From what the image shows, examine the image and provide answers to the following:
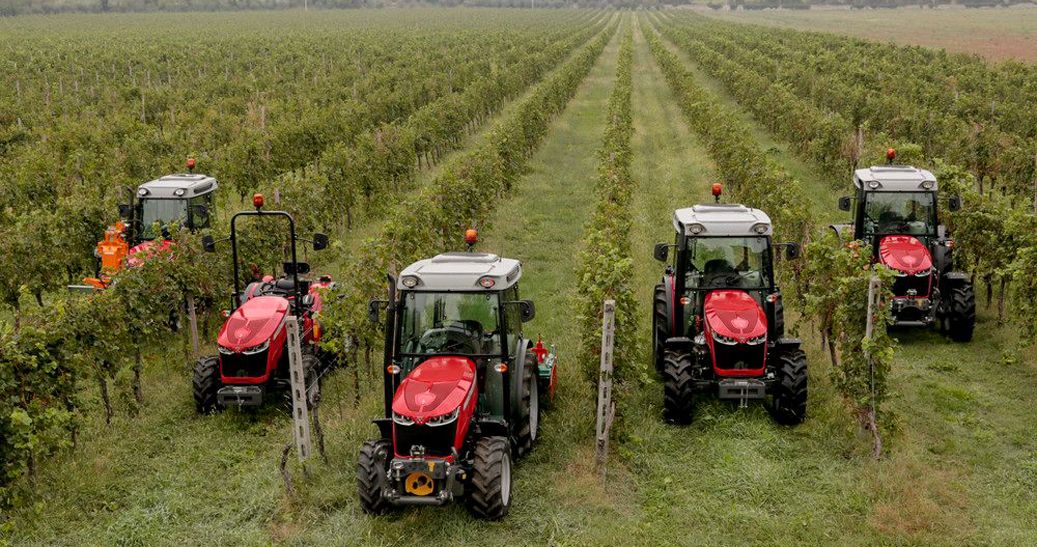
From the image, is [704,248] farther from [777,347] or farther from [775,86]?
[775,86]

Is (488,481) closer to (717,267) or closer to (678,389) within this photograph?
(678,389)

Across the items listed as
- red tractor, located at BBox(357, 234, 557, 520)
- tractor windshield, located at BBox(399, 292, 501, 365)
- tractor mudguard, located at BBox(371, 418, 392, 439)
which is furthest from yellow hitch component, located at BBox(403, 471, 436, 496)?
tractor windshield, located at BBox(399, 292, 501, 365)

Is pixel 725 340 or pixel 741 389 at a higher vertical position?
pixel 725 340

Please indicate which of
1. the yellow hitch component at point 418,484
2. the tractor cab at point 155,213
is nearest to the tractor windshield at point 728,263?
the yellow hitch component at point 418,484

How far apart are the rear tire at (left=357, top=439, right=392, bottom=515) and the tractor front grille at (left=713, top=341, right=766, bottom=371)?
387 cm

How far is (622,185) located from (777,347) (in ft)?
27.9

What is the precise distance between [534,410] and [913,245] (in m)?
6.57

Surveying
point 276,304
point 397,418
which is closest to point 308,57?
point 276,304

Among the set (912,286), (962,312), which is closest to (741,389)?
(912,286)

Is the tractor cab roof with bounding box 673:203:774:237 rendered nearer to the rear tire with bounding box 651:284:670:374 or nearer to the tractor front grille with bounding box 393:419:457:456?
the rear tire with bounding box 651:284:670:374

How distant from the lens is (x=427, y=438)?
25.0ft

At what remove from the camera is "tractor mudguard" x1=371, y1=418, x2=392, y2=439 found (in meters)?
7.92

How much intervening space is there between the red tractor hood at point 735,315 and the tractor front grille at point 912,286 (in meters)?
3.61

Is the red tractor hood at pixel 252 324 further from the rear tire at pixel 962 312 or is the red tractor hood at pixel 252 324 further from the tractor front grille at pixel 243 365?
the rear tire at pixel 962 312
